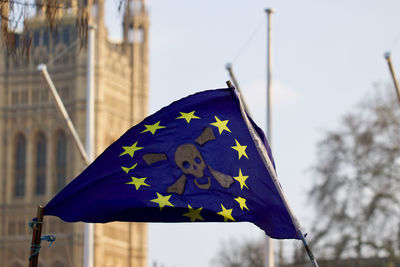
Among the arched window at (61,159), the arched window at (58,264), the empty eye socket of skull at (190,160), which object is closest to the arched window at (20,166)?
the arched window at (61,159)

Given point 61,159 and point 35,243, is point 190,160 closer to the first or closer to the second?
point 35,243

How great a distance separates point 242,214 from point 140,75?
66008 mm

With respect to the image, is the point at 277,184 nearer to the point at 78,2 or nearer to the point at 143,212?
the point at 143,212

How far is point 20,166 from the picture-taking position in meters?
70.9

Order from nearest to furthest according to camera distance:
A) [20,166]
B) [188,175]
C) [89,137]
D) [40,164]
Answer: [188,175], [89,137], [40,164], [20,166]

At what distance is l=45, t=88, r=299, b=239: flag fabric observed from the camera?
279 inches

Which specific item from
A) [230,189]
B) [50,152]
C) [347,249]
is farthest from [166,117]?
[50,152]

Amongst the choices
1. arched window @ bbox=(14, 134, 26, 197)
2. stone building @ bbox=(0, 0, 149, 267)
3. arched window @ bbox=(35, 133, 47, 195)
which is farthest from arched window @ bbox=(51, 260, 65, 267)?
arched window @ bbox=(14, 134, 26, 197)

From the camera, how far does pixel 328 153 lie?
32.3 m

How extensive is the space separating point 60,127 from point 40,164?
268cm

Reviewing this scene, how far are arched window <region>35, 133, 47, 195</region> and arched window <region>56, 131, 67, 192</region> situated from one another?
34.8 inches

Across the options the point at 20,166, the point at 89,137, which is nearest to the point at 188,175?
the point at 89,137

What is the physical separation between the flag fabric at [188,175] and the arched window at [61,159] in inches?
2467

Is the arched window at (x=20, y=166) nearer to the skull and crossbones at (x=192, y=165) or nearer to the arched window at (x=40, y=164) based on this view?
the arched window at (x=40, y=164)
